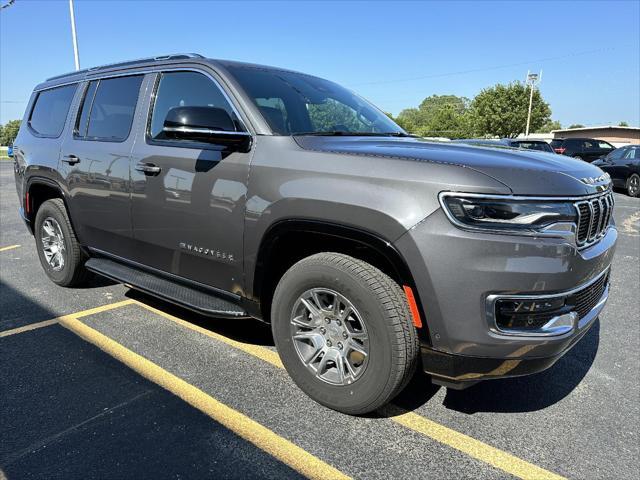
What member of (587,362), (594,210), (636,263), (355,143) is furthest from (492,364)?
(636,263)

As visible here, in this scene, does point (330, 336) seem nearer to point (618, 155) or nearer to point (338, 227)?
point (338, 227)

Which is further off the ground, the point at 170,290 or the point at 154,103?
the point at 154,103

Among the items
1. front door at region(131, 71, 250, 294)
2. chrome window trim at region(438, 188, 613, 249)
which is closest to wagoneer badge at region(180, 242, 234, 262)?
front door at region(131, 71, 250, 294)

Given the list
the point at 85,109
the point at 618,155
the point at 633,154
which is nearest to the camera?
the point at 85,109

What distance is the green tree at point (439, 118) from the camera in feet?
274

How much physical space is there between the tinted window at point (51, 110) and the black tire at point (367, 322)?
3.11 m

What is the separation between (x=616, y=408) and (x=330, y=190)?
2.10 metres

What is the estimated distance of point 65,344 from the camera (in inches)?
137

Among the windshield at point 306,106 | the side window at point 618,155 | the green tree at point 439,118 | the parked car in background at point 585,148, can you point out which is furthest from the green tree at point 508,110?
the windshield at point 306,106

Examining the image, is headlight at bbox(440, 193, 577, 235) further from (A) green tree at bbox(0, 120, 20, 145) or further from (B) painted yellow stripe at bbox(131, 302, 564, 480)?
(A) green tree at bbox(0, 120, 20, 145)

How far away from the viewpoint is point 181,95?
11.1 ft

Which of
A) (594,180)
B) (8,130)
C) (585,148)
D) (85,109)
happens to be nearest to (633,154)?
(585,148)

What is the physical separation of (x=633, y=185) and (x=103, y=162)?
15533 millimetres

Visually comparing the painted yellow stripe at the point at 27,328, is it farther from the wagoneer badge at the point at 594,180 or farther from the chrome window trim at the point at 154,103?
the wagoneer badge at the point at 594,180
